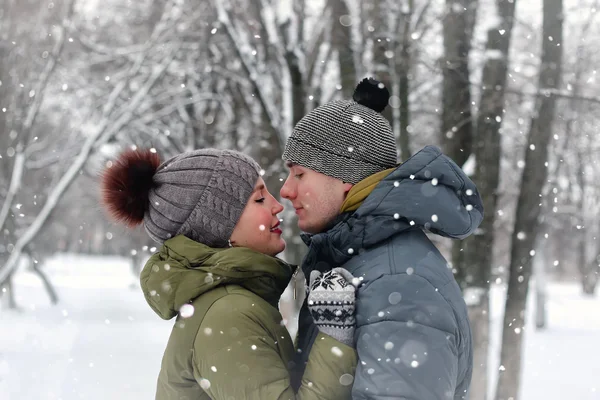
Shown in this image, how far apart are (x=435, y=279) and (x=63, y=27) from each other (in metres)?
8.03

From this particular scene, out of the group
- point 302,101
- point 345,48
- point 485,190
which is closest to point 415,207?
point 485,190

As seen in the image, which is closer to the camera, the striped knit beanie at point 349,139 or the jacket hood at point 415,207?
the jacket hood at point 415,207

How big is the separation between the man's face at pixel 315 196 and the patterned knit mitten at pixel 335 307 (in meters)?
0.54

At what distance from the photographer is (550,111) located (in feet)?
26.2

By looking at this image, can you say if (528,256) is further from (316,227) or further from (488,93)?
(316,227)

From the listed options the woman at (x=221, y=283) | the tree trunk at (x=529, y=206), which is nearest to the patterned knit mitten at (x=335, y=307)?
the woman at (x=221, y=283)

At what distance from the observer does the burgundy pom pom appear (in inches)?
112

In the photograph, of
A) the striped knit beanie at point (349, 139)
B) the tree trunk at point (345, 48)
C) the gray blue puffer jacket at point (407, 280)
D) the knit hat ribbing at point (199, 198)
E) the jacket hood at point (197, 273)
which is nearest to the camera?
the gray blue puffer jacket at point (407, 280)

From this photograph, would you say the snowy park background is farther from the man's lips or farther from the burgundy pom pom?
the man's lips

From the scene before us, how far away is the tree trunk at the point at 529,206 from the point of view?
795cm

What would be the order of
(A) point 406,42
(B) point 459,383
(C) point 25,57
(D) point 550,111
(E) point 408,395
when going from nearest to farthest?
(E) point 408,395, (B) point 459,383, (D) point 550,111, (A) point 406,42, (C) point 25,57

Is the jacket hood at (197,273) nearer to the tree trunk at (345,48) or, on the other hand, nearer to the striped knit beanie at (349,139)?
the striped knit beanie at (349,139)

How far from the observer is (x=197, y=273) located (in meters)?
2.53

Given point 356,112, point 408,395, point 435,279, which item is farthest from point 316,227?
point 408,395
